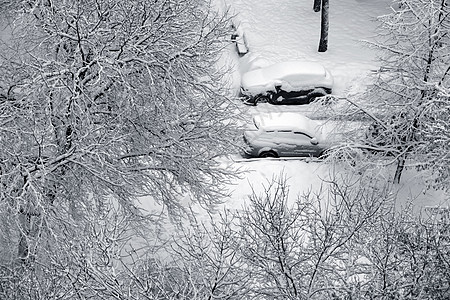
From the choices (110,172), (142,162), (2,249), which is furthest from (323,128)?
(2,249)

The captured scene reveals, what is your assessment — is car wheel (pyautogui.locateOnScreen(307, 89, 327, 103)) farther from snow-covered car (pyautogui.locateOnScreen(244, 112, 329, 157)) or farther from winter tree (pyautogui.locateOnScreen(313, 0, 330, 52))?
winter tree (pyautogui.locateOnScreen(313, 0, 330, 52))

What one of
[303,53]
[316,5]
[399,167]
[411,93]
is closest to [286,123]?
[399,167]

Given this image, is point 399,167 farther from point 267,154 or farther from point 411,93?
point 267,154

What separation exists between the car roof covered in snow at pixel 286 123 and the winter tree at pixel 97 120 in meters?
3.97

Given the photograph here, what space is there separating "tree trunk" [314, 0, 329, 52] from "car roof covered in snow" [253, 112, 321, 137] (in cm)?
546

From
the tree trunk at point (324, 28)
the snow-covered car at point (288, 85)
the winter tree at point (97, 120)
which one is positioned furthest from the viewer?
the tree trunk at point (324, 28)

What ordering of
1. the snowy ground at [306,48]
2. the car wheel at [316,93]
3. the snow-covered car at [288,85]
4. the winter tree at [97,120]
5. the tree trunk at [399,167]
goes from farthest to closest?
the car wheel at [316,93], the snow-covered car at [288,85], the snowy ground at [306,48], the tree trunk at [399,167], the winter tree at [97,120]

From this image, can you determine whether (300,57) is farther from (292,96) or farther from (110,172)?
(110,172)

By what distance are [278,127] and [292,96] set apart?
7.48 feet

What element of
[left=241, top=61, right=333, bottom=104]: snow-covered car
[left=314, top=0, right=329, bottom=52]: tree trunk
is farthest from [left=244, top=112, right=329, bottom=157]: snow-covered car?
[left=314, top=0, right=329, bottom=52]: tree trunk

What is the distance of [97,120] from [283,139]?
6.54 m

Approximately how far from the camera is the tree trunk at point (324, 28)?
23.6 m

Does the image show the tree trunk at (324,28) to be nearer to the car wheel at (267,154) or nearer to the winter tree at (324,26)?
the winter tree at (324,26)

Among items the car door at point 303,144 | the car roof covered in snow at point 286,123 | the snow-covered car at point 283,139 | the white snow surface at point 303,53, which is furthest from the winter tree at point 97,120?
the car door at point 303,144
